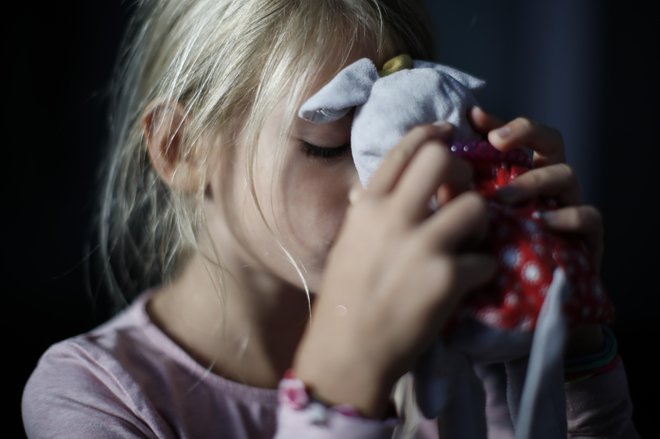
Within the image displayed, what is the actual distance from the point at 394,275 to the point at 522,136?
0.66ft

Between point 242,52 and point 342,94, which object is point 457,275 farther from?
point 242,52

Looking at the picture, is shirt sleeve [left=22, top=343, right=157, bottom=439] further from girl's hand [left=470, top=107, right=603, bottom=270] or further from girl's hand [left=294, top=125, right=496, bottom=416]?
girl's hand [left=470, top=107, right=603, bottom=270]

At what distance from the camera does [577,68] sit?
1832mm

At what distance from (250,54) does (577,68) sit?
1.33m

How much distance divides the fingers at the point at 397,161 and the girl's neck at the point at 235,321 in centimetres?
33

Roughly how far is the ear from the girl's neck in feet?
0.37

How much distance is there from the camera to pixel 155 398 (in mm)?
771

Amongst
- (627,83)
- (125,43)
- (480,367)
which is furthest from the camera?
(627,83)

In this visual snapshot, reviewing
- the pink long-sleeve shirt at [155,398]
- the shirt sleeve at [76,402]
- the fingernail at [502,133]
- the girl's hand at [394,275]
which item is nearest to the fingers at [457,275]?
the girl's hand at [394,275]

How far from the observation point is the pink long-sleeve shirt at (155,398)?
0.73m

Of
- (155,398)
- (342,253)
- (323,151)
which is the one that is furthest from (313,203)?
(155,398)

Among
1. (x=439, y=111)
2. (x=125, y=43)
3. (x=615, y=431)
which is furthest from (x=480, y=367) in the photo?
(x=125, y=43)

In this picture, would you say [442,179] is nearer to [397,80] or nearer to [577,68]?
[397,80]

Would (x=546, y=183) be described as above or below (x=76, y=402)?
above
